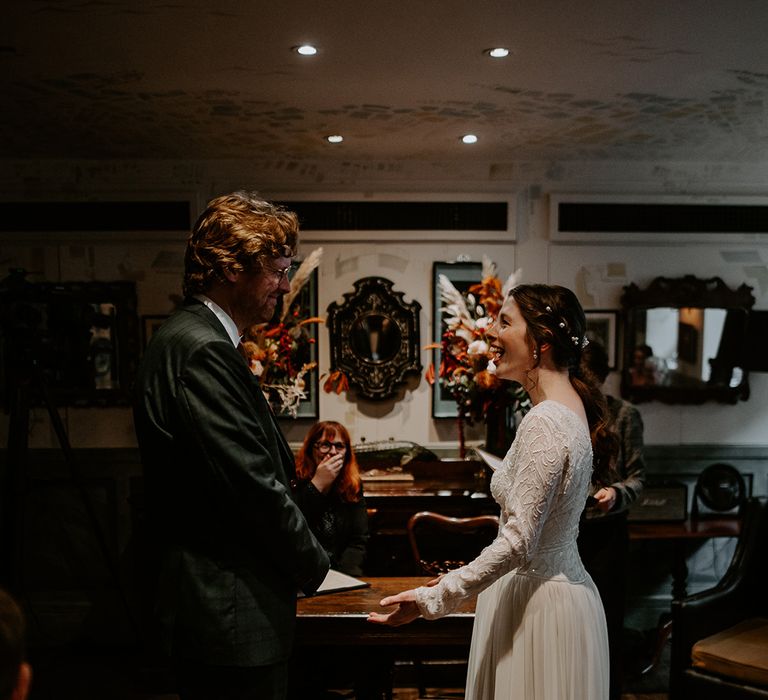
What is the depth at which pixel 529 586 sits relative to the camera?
1.90 meters

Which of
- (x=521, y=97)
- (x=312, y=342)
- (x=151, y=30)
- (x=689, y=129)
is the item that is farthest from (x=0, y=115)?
(x=689, y=129)

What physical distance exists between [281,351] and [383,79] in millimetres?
1593

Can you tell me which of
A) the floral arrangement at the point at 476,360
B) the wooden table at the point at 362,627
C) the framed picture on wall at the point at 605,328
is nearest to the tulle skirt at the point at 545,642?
the wooden table at the point at 362,627

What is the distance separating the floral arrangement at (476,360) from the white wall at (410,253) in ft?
1.74

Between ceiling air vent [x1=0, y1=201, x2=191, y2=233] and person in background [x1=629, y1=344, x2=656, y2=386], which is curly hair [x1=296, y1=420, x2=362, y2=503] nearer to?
ceiling air vent [x1=0, y1=201, x2=191, y2=233]

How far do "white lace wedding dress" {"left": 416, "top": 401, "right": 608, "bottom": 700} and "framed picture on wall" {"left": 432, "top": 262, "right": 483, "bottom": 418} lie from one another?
8.57 feet

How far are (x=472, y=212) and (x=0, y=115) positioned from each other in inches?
97.6

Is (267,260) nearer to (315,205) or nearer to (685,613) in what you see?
(685,613)

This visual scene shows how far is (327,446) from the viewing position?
3510mm

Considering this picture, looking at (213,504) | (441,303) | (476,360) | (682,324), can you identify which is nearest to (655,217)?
(682,324)

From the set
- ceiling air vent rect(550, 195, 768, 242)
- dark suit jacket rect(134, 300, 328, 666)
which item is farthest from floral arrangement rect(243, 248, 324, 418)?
dark suit jacket rect(134, 300, 328, 666)

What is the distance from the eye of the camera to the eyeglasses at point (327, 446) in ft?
11.5

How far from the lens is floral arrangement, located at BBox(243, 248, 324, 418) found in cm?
393

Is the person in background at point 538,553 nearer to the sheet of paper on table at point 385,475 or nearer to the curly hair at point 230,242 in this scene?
the curly hair at point 230,242
